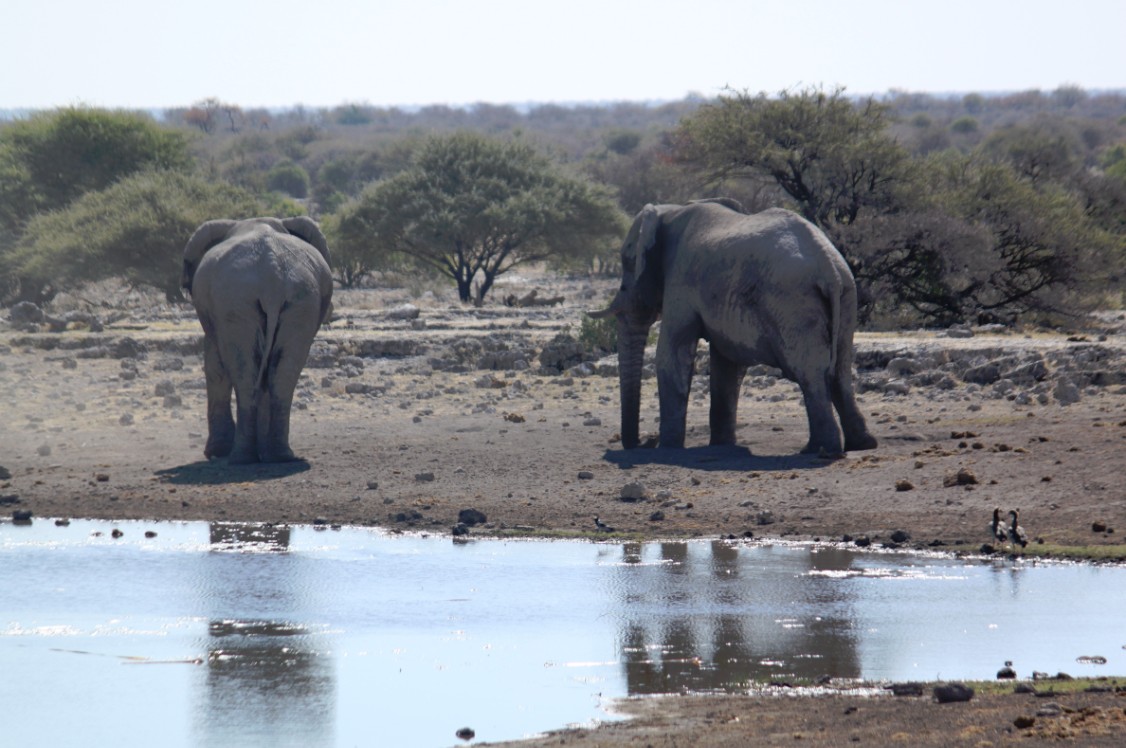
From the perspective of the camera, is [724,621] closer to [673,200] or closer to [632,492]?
[632,492]

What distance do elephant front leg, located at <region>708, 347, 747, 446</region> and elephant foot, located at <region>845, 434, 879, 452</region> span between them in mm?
1216

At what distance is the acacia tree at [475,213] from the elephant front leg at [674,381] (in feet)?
62.8

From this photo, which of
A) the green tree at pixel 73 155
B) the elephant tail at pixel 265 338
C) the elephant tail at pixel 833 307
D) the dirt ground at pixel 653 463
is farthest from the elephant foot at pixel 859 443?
the green tree at pixel 73 155

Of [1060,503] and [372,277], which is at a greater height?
[372,277]

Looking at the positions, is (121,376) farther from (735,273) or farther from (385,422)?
(735,273)

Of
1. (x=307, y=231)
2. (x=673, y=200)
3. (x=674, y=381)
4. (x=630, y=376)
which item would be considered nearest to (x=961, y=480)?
(x=674, y=381)

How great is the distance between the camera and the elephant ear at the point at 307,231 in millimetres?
15047

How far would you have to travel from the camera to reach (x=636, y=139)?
80000 millimetres

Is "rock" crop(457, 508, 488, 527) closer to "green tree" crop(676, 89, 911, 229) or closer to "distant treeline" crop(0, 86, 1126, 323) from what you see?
"distant treeline" crop(0, 86, 1126, 323)

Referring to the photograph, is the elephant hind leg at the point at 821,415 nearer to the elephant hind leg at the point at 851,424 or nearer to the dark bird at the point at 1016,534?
the elephant hind leg at the point at 851,424

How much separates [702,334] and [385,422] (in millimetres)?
4322

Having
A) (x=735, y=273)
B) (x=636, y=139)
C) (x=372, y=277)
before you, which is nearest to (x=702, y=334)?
(x=735, y=273)

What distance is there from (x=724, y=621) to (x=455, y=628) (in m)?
1.52

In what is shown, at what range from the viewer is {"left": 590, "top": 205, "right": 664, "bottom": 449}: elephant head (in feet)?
48.7
